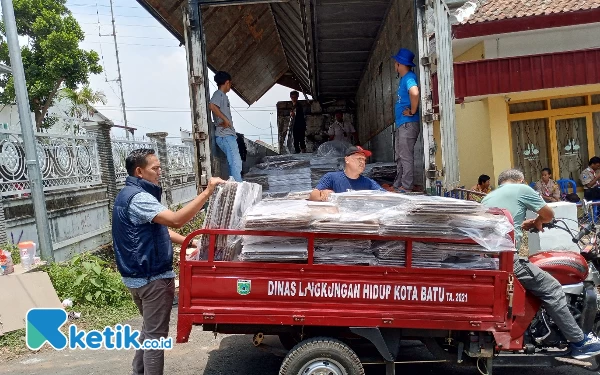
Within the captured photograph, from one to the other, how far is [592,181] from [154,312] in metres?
8.95

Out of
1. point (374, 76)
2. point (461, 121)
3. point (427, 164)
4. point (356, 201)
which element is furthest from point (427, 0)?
point (461, 121)

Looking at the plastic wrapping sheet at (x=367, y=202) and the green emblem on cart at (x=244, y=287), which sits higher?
the plastic wrapping sheet at (x=367, y=202)

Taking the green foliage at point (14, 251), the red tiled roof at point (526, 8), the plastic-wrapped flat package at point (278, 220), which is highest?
the red tiled roof at point (526, 8)

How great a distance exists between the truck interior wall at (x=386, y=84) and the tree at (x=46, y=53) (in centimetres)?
1290

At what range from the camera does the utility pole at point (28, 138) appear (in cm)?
611

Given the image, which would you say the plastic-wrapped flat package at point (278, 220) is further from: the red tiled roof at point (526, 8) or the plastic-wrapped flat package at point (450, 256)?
the red tiled roof at point (526, 8)

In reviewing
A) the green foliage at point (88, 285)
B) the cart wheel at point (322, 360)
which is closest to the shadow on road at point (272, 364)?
the cart wheel at point (322, 360)

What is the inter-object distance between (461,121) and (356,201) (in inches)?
425

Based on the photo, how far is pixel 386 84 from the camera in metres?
9.59

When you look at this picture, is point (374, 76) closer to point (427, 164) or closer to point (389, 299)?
point (427, 164)

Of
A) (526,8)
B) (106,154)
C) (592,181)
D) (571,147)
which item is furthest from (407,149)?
(571,147)

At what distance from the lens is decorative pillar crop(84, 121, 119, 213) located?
9078 millimetres

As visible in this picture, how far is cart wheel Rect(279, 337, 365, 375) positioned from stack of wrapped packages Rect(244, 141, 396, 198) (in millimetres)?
3874

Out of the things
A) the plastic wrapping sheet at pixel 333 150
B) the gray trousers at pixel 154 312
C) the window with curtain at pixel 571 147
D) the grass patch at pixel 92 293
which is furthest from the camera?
the window with curtain at pixel 571 147
